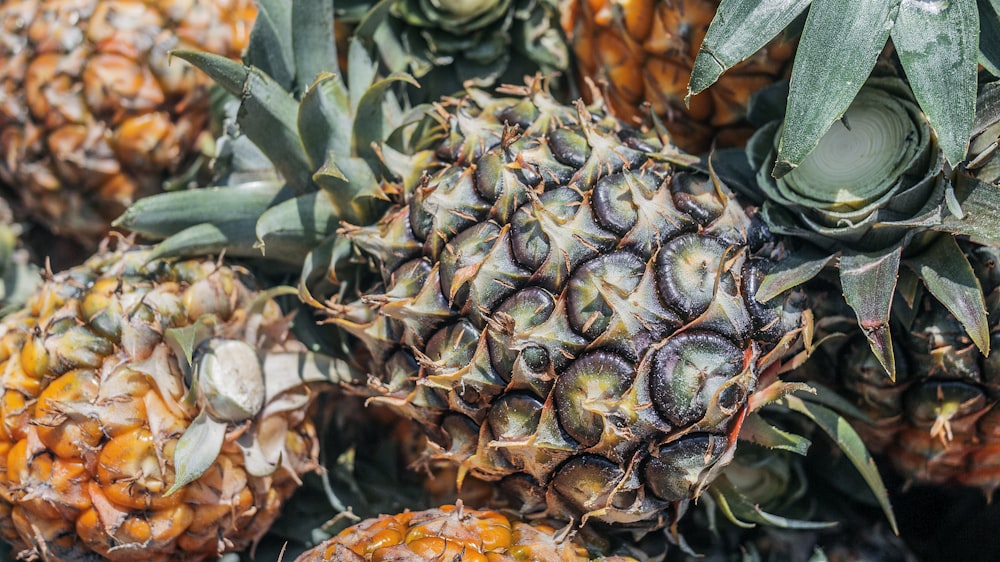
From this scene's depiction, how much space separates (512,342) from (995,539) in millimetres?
1348

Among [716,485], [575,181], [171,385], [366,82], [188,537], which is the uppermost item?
[366,82]

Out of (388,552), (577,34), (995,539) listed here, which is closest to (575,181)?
(577,34)

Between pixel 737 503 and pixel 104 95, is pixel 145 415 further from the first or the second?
pixel 737 503

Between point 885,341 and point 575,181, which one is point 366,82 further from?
point 885,341

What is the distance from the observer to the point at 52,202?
2.54m

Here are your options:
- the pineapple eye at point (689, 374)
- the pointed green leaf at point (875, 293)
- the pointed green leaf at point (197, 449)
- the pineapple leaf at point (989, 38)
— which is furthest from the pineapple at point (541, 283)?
the pineapple leaf at point (989, 38)

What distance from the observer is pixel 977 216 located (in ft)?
4.92

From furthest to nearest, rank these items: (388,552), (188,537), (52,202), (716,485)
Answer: (52,202), (188,537), (716,485), (388,552)

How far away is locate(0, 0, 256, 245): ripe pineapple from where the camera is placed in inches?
94.6

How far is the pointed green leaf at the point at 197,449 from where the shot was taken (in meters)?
1.67

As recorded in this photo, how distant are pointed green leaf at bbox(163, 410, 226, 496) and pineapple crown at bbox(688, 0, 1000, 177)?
47.1 inches

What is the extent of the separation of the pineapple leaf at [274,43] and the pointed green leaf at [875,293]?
1278 millimetres

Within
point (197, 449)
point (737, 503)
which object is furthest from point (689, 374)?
point (197, 449)

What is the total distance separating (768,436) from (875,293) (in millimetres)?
347
